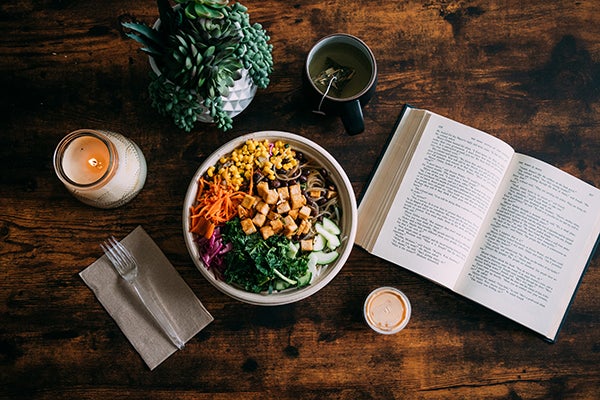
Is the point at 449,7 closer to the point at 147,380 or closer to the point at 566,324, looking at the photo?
the point at 566,324

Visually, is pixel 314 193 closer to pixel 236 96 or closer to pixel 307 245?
pixel 307 245

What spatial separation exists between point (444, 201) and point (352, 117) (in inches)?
16.5

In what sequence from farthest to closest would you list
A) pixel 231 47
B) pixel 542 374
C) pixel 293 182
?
pixel 542 374 → pixel 293 182 → pixel 231 47

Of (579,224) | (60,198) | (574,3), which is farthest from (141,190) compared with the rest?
(574,3)

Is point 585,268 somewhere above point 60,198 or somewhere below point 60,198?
below

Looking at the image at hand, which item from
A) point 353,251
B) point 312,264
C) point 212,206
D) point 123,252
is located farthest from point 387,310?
point 123,252

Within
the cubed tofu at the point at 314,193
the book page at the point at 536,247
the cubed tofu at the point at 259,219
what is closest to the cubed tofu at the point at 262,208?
the cubed tofu at the point at 259,219

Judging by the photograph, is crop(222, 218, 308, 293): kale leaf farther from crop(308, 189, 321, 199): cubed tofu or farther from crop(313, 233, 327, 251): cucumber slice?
crop(308, 189, 321, 199): cubed tofu

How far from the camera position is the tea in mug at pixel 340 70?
1.61 m

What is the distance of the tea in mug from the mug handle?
76mm

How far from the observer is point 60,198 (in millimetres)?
1693

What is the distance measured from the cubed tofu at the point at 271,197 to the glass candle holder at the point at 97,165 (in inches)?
16.6

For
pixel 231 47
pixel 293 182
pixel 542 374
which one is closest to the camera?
pixel 231 47

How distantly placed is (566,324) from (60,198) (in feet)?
5.73
